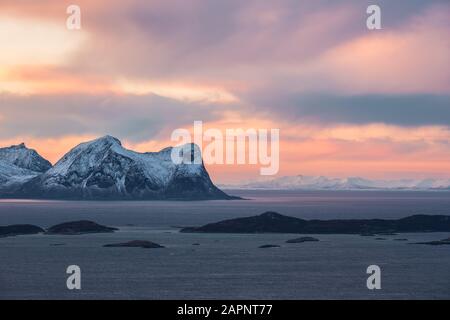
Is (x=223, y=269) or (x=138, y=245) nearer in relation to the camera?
(x=223, y=269)

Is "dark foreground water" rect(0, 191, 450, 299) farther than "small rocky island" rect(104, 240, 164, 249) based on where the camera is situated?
No

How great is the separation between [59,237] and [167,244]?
34.4m

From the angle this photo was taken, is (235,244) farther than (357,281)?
Yes

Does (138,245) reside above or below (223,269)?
above

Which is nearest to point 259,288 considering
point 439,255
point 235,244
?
point 439,255

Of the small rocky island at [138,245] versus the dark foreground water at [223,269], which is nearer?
the dark foreground water at [223,269]

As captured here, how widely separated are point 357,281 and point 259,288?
16.2m

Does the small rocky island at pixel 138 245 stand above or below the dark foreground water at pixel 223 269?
above

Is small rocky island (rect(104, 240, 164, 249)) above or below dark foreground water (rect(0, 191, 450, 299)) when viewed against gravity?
above
